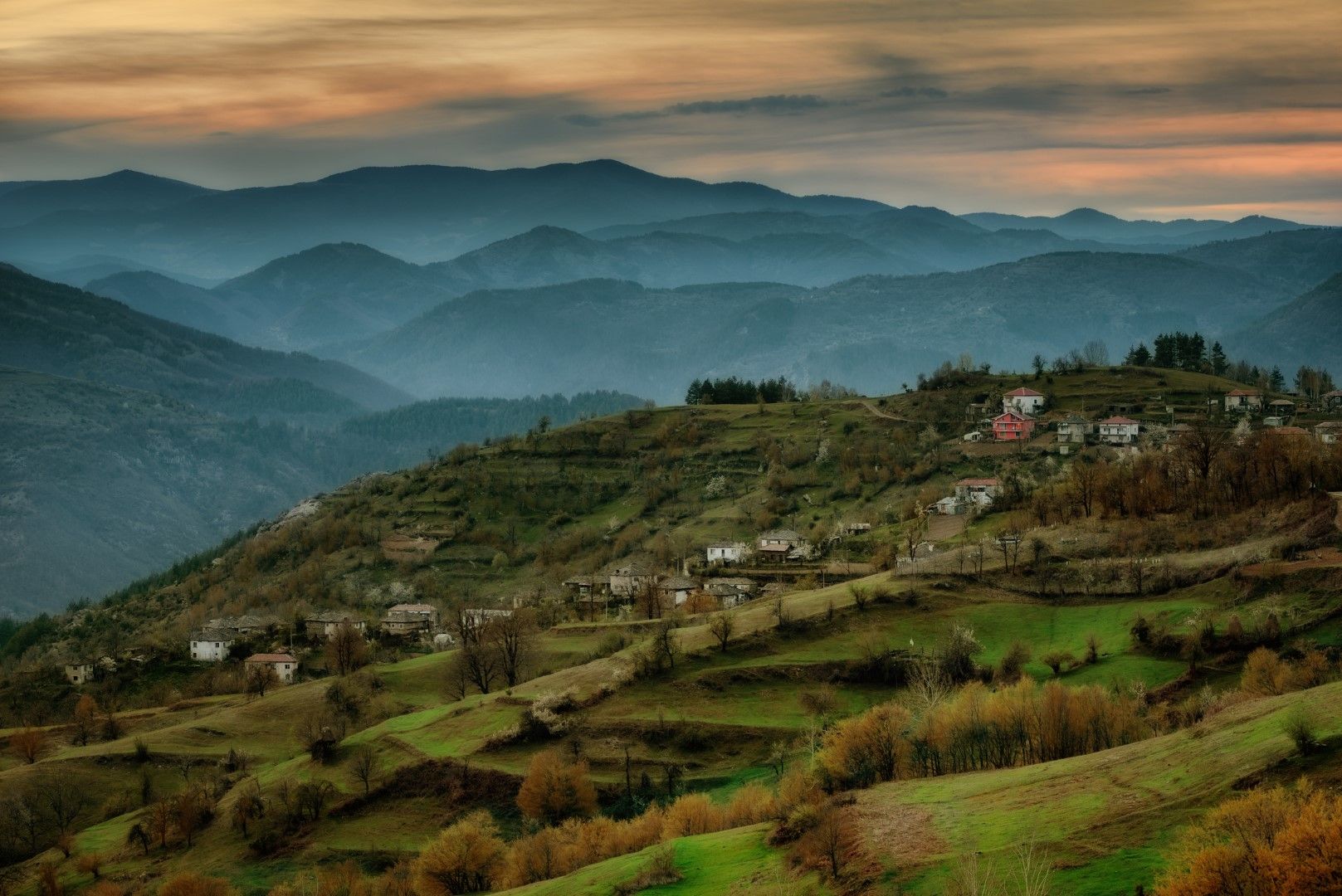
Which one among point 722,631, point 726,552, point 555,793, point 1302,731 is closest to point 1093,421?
point 726,552

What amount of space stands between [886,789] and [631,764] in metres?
24.4

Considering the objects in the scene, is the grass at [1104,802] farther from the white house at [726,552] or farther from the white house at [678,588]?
the white house at [726,552]

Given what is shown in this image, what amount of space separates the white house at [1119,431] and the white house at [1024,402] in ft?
59.6

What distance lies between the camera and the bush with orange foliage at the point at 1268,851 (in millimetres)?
30078

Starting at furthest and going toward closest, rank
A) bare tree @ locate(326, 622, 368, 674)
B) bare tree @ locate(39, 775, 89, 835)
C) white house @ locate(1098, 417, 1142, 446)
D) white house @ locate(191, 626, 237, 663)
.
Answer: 1. white house @ locate(1098, 417, 1142, 446)
2. white house @ locate(191, 626, 237, 663)
3. bare tree @ locate(326, 622, 368, 674)
4. bare tree @ locate(39, 775, 89, 835)

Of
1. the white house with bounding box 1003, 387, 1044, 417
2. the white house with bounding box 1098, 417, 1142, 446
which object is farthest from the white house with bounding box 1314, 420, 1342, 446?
the white house with bounding box 1003, 387, 1044, 417

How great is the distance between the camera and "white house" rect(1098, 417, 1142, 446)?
15550cm

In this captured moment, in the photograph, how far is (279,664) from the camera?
116 metres

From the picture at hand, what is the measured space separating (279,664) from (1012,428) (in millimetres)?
91556

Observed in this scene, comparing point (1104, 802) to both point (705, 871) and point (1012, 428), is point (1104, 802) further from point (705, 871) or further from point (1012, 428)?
point (1012, 428)

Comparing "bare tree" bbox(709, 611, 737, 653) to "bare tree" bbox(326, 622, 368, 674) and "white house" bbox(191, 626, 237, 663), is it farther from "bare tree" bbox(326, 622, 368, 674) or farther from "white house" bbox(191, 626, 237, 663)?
→ "white house" bbox(191, 626, 237, 663)

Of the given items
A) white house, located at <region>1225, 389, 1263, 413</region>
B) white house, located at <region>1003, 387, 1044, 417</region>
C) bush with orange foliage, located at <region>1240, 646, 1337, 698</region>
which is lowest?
bush with orange foliage, located at <region>1240, 646, 1337, 698</region>

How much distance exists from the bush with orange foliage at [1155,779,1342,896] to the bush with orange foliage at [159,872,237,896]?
143 feet

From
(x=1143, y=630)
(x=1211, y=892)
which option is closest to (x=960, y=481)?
(x=1143, y=630)
